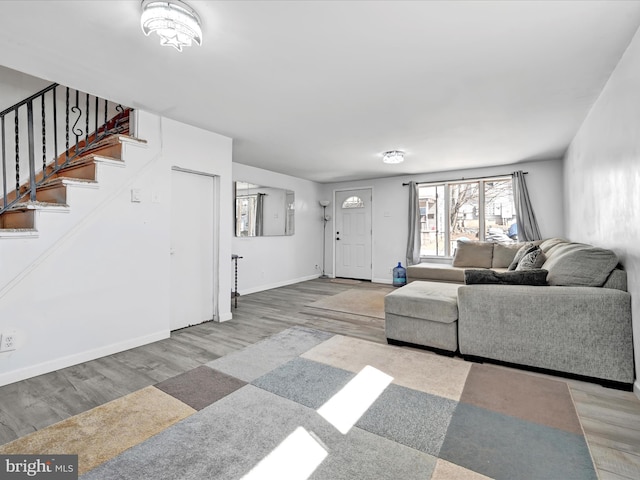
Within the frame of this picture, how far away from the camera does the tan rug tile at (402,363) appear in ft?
7.30

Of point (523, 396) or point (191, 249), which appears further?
point (191, 249)

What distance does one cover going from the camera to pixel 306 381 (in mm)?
2266

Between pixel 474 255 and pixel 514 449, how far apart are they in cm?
425

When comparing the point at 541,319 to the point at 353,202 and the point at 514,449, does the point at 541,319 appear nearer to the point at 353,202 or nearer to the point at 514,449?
the point at 514,449

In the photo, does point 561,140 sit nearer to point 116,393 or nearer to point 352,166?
point 352,166

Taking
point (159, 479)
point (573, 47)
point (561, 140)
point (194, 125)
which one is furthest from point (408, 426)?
point (561, 140)

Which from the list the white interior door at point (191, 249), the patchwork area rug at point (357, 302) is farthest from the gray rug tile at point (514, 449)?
the white interior door at point (191, 249)

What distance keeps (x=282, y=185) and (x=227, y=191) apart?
2.45 meters

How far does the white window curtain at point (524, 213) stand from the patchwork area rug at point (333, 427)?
363 cm

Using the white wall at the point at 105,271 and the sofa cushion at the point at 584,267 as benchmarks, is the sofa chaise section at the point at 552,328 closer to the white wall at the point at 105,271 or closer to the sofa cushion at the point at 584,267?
the sofa cushion at the point at 584,267

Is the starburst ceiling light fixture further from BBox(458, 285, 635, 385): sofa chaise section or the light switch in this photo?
BBox(458, 285, 635, 385): sofa chaise section

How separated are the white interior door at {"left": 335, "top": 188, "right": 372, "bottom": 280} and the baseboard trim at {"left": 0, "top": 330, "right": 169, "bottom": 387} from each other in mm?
4616

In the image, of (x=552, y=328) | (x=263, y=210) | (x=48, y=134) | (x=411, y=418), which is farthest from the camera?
(x=263, y=210)

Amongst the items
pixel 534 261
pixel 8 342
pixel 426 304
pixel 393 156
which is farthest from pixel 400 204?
pixel 8 342
